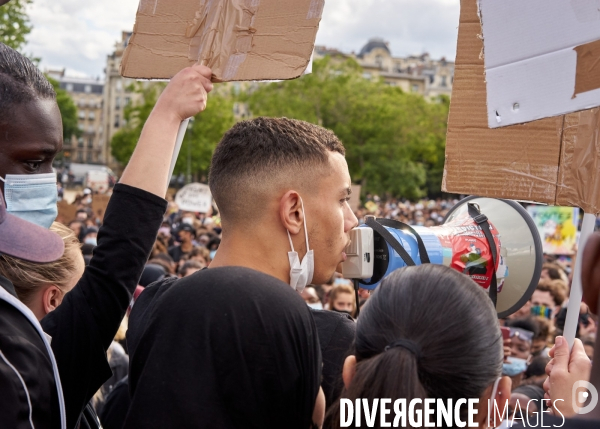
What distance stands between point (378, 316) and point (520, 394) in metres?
2.71

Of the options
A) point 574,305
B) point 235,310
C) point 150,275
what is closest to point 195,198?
point 150,275

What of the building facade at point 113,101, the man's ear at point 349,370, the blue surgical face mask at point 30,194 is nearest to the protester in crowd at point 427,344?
the man's ear at point 349,370

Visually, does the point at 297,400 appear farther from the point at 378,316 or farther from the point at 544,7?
the point at 544,7

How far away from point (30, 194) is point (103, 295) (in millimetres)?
323

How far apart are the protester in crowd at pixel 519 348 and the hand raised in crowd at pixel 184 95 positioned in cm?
358

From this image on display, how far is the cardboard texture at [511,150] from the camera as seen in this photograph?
6.56 feet

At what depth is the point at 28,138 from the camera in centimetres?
178

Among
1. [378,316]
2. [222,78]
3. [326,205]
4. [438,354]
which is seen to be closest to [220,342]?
[378,316]

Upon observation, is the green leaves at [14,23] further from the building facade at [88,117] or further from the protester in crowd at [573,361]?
the building facade at [88,117]

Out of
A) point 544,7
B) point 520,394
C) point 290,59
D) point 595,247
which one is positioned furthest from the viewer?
point 520,394

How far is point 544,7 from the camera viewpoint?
1643mm

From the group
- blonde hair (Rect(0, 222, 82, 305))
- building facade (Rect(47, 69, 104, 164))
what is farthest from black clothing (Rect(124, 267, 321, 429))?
building facade (Rect(47, 69, 104, 164))

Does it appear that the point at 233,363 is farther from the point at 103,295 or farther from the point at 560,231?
the point at 560,231

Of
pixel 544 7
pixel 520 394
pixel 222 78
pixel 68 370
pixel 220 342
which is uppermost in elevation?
pixel 544 7
